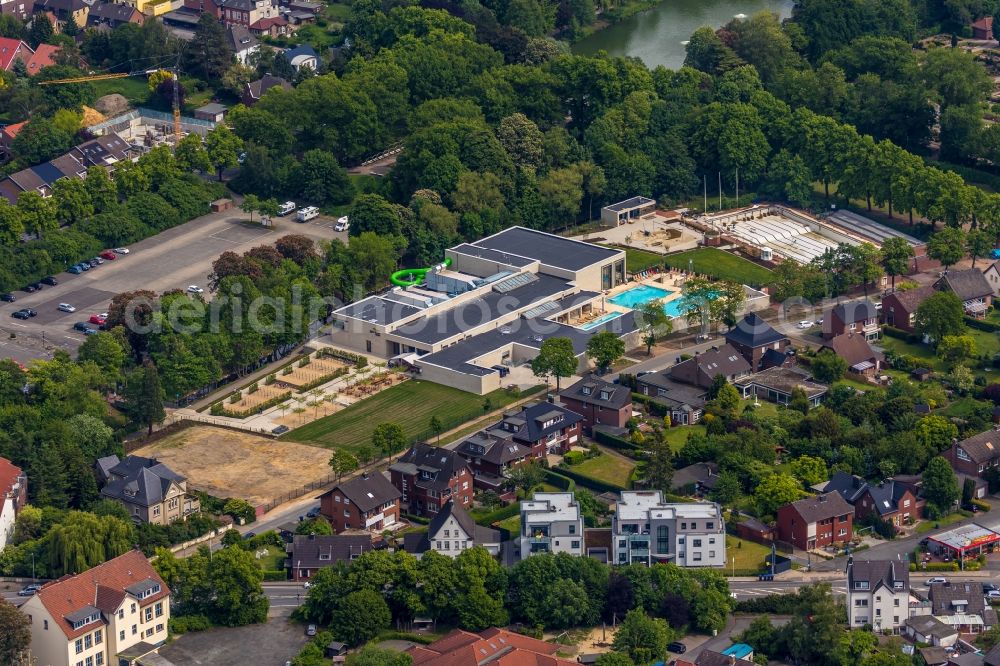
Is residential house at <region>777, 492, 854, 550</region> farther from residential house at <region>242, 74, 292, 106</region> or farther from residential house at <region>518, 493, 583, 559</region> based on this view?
residential house at <region>242, 74, 292, 106</region>

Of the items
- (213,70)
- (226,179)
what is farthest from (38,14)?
(226,179)

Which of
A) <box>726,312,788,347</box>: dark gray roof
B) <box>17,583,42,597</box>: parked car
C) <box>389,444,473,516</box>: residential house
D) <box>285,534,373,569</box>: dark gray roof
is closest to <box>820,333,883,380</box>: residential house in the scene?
<box>726,312,788,347</box>: dark gray roof

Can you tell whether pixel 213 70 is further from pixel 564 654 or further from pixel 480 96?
pixel 564 654

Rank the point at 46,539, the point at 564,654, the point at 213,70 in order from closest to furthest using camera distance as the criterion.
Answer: the point at 564,654 < the point at 46,539 < the point at 213,70

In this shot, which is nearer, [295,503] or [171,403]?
[295,503]

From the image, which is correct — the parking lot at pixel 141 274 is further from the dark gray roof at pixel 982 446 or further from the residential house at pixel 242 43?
the dark gray roof at pixel 982 446

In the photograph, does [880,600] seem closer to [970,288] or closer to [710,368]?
[710,368]
